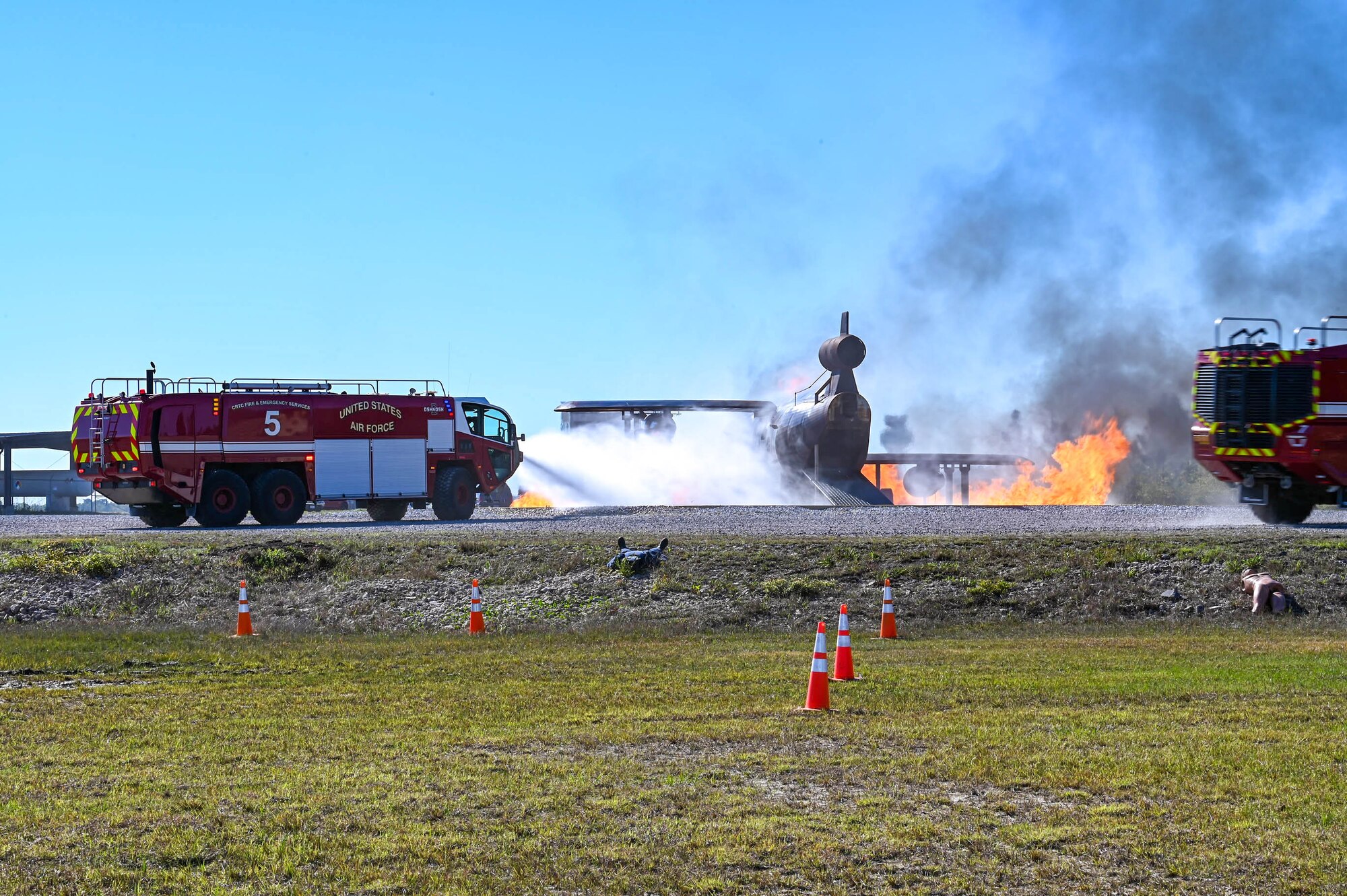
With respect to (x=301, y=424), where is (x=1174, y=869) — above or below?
below

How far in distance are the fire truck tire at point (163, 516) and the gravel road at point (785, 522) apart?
2.15ft

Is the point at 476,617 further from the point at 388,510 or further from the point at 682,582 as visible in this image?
the point at 388,510

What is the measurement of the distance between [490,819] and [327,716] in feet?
12.3

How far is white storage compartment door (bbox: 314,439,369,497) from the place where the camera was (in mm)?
34969

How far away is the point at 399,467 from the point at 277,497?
3.28 m

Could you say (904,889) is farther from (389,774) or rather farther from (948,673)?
(948,673)

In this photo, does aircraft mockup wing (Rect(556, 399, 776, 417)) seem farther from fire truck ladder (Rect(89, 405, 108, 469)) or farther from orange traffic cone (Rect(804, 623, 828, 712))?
orange traffic cone (Rect(804, 623, 828, 712))

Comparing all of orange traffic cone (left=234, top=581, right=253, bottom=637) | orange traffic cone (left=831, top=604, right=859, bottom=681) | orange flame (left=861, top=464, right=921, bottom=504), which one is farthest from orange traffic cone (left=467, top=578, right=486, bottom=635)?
orange flame (left=861, top=464, right=921, bottom=504)

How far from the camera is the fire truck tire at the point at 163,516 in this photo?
34.8 m

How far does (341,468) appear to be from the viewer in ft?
116

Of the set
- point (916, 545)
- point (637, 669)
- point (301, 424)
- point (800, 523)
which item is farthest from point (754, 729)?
point (301, 424)

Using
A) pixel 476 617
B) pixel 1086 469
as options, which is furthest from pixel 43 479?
pixel 476 617

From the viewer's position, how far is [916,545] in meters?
22.2

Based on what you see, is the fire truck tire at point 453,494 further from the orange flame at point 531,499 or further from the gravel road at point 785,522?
the orange flame at point 531,499
